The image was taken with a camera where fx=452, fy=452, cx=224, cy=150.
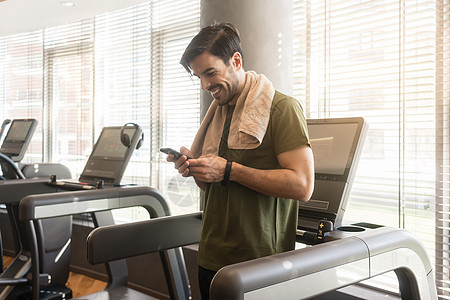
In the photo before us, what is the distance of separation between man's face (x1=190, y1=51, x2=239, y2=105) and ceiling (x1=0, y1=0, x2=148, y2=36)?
2.79m

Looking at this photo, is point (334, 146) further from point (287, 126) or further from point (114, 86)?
point (114, 86)

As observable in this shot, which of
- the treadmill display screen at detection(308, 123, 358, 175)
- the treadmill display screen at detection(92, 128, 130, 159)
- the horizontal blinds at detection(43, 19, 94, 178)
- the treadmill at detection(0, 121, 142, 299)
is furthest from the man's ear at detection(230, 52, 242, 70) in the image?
the horizontal blinds at detection(43, 19, 94, 178)

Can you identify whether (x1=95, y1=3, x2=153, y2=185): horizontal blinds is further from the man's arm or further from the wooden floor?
the man's arm

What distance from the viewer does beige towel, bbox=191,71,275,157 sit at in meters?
1.31

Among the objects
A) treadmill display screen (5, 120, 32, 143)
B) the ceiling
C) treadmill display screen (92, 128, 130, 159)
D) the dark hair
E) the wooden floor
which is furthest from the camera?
treadmill display screen (5, 120, 32, 143)

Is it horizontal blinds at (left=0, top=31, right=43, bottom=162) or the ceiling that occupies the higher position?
the ceiling

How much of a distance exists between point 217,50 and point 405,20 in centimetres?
143

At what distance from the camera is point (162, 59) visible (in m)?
3.85

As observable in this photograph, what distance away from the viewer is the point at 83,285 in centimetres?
374

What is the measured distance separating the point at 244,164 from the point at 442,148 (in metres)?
1.31

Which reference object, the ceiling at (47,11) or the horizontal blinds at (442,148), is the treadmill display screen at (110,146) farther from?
the horizontal blinds at (442,148)

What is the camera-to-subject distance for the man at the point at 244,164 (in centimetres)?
127

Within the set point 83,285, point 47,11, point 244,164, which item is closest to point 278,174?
point 244,164

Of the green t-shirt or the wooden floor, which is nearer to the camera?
the green t-shirt
